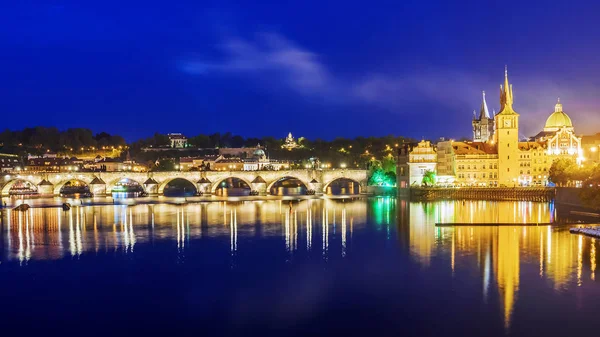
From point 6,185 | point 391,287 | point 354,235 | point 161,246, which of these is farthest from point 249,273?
point 6,185

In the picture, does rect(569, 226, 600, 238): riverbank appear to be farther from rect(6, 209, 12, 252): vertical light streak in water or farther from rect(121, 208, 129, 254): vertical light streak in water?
rect(6, 209, 12, 252): vertical light streak in water

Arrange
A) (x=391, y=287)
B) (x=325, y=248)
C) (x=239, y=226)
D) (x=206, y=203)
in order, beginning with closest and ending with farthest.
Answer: (x=391, y=287) < (x=325, y=248) < (x=239, y=226) < (x=206, y=203)

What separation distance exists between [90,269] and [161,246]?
276 inches

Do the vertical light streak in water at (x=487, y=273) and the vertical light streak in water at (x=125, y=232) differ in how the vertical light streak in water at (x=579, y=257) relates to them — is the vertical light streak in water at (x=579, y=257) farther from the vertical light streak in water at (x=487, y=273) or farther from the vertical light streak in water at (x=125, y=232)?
the vertical light streak in water at (x=125, y=232)

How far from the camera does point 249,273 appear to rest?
90.0ft

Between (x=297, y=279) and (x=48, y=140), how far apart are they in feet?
447

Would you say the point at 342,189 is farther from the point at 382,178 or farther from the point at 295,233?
the point at 295,233

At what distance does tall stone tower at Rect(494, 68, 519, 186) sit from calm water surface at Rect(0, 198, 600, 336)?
3593cm

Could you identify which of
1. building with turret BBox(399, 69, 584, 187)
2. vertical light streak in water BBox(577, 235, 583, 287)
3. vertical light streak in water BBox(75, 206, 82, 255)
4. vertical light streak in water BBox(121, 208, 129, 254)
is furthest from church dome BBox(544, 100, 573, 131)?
vertical light streak in water BBox(75, 206, 82, 255)

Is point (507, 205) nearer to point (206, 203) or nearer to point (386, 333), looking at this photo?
point (206, 203)

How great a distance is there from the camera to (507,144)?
81.0 meters

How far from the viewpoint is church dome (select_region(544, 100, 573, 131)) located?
318ft

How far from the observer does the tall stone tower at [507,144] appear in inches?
3182

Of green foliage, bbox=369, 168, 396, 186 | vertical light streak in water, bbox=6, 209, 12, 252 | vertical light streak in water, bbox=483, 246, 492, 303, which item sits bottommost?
vertical light streak in water, bbox=483, 246, 492, 303
